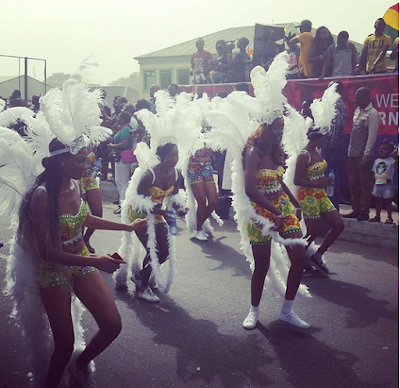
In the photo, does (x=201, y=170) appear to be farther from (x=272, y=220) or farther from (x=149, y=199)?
A: (x=272, y=220)

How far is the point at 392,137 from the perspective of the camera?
9.52 metres

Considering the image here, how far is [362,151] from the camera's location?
8812 mm

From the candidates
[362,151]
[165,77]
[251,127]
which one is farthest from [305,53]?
[165,77]

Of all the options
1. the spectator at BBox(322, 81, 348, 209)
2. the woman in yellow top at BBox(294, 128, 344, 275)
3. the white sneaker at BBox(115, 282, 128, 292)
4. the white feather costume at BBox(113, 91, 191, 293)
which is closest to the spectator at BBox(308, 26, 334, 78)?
the spectator at BBox(322, 81, 348, 209)

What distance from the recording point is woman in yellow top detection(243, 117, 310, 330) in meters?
4.98

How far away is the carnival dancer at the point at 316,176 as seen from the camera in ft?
21.0

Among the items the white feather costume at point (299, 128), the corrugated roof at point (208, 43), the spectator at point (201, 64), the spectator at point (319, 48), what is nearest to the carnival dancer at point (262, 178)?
the white feather costume at point (299, 128)

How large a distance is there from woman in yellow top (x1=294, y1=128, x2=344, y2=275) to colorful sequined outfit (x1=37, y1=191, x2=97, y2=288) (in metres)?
3.35

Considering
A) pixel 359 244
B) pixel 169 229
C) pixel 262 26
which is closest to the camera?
pixel 169 229

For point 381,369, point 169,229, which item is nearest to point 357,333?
point 381,369

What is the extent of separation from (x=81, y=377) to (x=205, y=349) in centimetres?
123

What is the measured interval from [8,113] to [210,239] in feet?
16.3

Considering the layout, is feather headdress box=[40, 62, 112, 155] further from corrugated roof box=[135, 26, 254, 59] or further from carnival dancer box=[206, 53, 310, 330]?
corrugated roof box=[135, 26, 254, 59]

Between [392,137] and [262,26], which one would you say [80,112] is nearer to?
[392,137]
